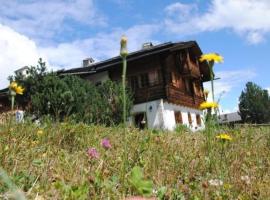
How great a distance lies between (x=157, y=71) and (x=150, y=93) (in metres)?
1.78

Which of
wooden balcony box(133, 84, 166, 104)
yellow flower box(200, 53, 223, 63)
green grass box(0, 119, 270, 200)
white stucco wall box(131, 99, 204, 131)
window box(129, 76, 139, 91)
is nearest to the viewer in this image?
green grass box(0, 119, 270, 200)

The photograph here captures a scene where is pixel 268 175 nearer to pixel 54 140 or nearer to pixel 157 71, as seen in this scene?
pixel 54 140

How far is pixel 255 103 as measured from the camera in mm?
64500

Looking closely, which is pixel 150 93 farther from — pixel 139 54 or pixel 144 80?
pixel 139 54

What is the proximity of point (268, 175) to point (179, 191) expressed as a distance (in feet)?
3.61

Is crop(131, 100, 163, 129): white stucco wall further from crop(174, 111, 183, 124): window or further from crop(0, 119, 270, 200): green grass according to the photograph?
crop(0, 119, 270, 200): green grass

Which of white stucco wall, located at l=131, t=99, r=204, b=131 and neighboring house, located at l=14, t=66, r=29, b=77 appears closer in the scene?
neighboring house, located at l=14, t=66, r=29, b=77

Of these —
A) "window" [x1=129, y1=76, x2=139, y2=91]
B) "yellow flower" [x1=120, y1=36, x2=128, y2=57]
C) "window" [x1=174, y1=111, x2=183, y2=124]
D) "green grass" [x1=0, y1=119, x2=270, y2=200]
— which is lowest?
"green grass" [x1=0, y1=119, x2=270, y2=200]

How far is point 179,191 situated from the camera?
2.36 meters

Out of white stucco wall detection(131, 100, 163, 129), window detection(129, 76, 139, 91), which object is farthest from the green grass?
window detection(129, 76, 139, 91)

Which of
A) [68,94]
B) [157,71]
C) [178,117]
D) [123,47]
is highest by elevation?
[157,71]

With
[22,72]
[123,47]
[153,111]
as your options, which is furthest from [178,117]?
[123,47]

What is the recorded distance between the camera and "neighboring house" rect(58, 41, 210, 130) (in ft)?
93.5

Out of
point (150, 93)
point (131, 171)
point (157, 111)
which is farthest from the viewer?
point (150, 93)
